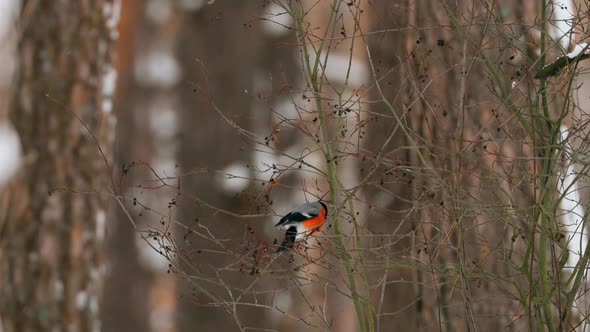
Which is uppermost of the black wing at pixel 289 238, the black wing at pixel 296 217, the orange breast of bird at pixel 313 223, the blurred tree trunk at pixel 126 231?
the blurred tree trunk at pixel 126 231

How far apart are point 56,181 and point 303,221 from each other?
191 centimetres

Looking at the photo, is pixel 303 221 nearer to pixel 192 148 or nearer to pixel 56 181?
pixel 192 148

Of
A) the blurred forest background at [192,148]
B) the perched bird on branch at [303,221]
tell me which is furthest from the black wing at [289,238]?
the blurred forest background at [192,148]

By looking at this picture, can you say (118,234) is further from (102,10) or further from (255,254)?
(255,254)

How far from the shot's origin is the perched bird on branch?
2.61 m

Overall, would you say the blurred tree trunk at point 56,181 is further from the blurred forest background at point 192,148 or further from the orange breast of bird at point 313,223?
the orange breast of bird at point 313,223

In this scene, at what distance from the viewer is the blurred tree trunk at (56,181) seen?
414cm

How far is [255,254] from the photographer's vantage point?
2350 millimetres

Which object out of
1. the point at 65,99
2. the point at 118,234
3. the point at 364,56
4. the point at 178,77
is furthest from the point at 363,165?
the point at 65,99

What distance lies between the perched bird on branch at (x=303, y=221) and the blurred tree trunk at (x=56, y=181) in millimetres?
1711

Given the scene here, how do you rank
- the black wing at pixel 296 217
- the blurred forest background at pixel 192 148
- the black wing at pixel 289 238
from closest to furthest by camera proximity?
the black wing at pixel 289 238
the black wing at pixel 296 217
the blurred forest background at pixel 192 148

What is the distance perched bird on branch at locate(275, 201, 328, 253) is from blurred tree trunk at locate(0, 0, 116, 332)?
5.61 ft

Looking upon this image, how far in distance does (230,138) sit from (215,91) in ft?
0.73

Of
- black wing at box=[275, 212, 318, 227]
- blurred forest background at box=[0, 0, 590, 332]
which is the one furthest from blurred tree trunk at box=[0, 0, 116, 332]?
black wing at box=[275, 212, 318, 227]
